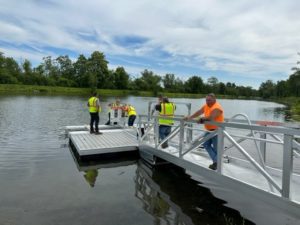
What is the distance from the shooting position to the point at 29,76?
2972 inches

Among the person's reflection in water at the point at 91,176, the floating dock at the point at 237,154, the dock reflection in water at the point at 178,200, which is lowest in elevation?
the dock reflection in water at the point at 178,200

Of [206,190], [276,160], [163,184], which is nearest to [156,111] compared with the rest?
[163,184]

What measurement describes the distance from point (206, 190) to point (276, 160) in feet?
14.7

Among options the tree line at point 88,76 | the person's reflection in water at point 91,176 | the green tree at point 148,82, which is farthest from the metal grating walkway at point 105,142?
the green tree at point 148,82

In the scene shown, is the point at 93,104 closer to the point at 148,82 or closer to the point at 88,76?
the point at 88,76

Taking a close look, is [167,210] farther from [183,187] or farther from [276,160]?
[276,160]

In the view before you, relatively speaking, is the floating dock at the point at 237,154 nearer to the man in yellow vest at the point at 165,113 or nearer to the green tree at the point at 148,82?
the man in yellow vest at the point at 165,113

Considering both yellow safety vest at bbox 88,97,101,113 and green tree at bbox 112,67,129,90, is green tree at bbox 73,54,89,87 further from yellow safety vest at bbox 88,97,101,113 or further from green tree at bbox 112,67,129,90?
yellow safety vest at bbox 88,97,101,113

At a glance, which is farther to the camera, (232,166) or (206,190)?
(206,190)

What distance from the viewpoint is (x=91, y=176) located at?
23.8 feet

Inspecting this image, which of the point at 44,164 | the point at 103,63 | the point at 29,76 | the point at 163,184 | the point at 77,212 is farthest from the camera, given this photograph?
the point at 103,63

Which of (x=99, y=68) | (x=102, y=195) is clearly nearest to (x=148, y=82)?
(x=99, y=68)

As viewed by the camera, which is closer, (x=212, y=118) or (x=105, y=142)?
(x=212, y=118)

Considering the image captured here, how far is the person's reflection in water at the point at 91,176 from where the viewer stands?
267 inches
